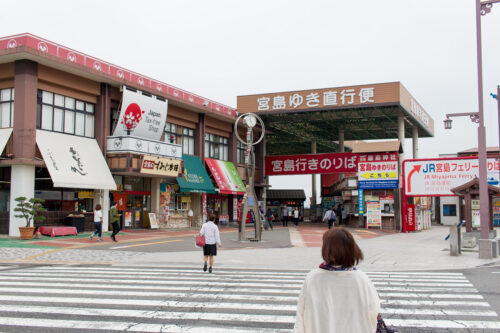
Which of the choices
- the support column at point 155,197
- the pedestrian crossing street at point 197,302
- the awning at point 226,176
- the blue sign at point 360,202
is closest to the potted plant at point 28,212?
the pedestrian crossing street at point 197,302

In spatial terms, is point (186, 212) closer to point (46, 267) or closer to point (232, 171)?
point (232, 171)

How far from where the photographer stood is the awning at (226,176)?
1515 inches

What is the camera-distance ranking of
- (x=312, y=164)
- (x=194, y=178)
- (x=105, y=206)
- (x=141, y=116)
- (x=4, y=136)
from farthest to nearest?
(x=312, y=164), (x=194, y=178), (x=141, y=116), (x=105, y=206), (x=4, y=136)

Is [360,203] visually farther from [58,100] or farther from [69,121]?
[58,100]

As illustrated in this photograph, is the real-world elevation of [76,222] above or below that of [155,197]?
below

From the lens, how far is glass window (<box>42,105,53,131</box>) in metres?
25.6

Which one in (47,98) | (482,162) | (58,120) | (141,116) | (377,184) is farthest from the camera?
(377,184)

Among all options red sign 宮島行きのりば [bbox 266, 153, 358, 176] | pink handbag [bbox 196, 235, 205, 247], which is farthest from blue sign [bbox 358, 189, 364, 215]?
pink handbag [bbox 196, 235, 205, 247]

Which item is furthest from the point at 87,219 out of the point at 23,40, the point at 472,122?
the point at 472,122

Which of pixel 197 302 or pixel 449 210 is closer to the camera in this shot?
pixel 197 302

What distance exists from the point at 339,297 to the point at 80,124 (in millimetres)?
26925

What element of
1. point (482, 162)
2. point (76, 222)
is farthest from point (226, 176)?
point (482, 162)

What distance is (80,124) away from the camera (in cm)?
2811

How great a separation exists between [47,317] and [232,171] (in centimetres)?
3444
